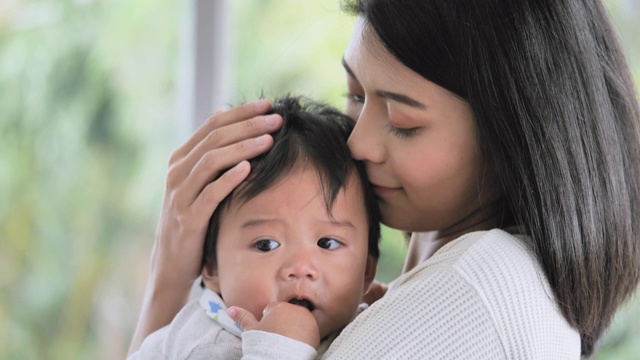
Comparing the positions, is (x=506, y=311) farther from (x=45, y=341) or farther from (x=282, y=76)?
(x=45, y=341)

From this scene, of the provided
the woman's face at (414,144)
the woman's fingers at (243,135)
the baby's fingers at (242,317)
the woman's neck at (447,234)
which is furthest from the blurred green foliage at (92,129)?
the baby's fingers at (242,317)

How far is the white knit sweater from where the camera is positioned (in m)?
1.19

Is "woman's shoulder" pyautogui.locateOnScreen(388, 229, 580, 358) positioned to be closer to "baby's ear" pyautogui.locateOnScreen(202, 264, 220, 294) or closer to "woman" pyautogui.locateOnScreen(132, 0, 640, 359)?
A: "woman" pyautogui.locateOnScreen(132, 0, 640, 359)

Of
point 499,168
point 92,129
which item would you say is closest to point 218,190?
point 499,168

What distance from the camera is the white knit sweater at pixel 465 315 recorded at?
119cm

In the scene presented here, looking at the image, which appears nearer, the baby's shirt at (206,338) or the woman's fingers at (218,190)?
the baby's shirt at (206,338)

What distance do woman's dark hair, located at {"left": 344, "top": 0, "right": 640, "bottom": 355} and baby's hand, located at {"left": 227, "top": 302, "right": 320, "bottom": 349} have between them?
337 millimetres

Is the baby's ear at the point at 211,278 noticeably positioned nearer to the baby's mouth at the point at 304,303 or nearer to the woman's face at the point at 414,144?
the baby's mouth at the point at 304,303

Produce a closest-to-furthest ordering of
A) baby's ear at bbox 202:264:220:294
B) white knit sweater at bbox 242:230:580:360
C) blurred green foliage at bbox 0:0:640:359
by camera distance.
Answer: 1. white knit sweater at bbox 242:230:580:360
2. baby's ear at bbox 202:264:220:294
3. blurred green foliage at bbox 0:0:640:359

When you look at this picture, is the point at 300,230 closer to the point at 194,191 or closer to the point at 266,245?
the point at 266,245

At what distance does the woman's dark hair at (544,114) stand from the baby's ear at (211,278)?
1.62ft

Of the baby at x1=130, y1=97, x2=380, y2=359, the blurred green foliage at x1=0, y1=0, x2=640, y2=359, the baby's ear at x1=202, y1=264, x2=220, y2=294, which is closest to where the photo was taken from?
the baby at x1=130, y1=97, x2=380, y2=359

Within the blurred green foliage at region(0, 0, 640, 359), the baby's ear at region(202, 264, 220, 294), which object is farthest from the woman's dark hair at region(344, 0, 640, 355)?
the blurred green foliage at region(0, 0, 640, 359)

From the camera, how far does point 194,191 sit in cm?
153
